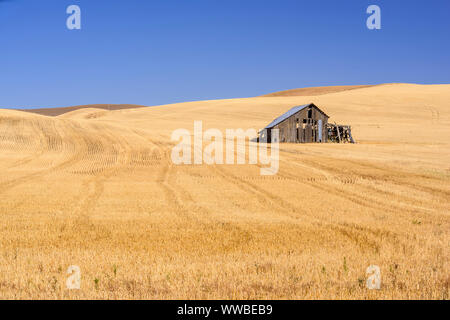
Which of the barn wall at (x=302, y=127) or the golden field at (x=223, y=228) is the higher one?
the barn wall at (x=302, y=127)

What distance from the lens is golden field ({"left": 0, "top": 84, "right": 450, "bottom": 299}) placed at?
660 cm

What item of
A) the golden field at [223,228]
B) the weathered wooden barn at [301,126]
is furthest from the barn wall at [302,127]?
the golden field at [223,228]

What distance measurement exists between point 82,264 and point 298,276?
12.0 ft

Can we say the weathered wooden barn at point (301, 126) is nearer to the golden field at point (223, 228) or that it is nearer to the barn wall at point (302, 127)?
the barn wall at point (302, 127)

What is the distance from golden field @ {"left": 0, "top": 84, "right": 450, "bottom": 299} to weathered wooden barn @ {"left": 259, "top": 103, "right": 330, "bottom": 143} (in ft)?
70.9

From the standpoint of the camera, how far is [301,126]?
5228 centimetres

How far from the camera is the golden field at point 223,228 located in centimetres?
660

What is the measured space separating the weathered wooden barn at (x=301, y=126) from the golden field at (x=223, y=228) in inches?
851

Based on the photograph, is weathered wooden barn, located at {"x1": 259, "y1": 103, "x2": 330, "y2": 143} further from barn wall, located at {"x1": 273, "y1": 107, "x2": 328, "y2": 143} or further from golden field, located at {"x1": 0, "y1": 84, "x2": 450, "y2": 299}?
golden field, located at {"x1": 0, "y1": 84, "x2": 450, "y2": 299}

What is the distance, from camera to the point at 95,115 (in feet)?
343

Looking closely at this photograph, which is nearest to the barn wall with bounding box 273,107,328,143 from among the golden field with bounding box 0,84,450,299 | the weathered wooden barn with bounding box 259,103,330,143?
the weathered wooden barn with bounding box 259,103,330,143

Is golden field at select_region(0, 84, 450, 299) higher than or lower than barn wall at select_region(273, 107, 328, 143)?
lower

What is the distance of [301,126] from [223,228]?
42.7 metres
